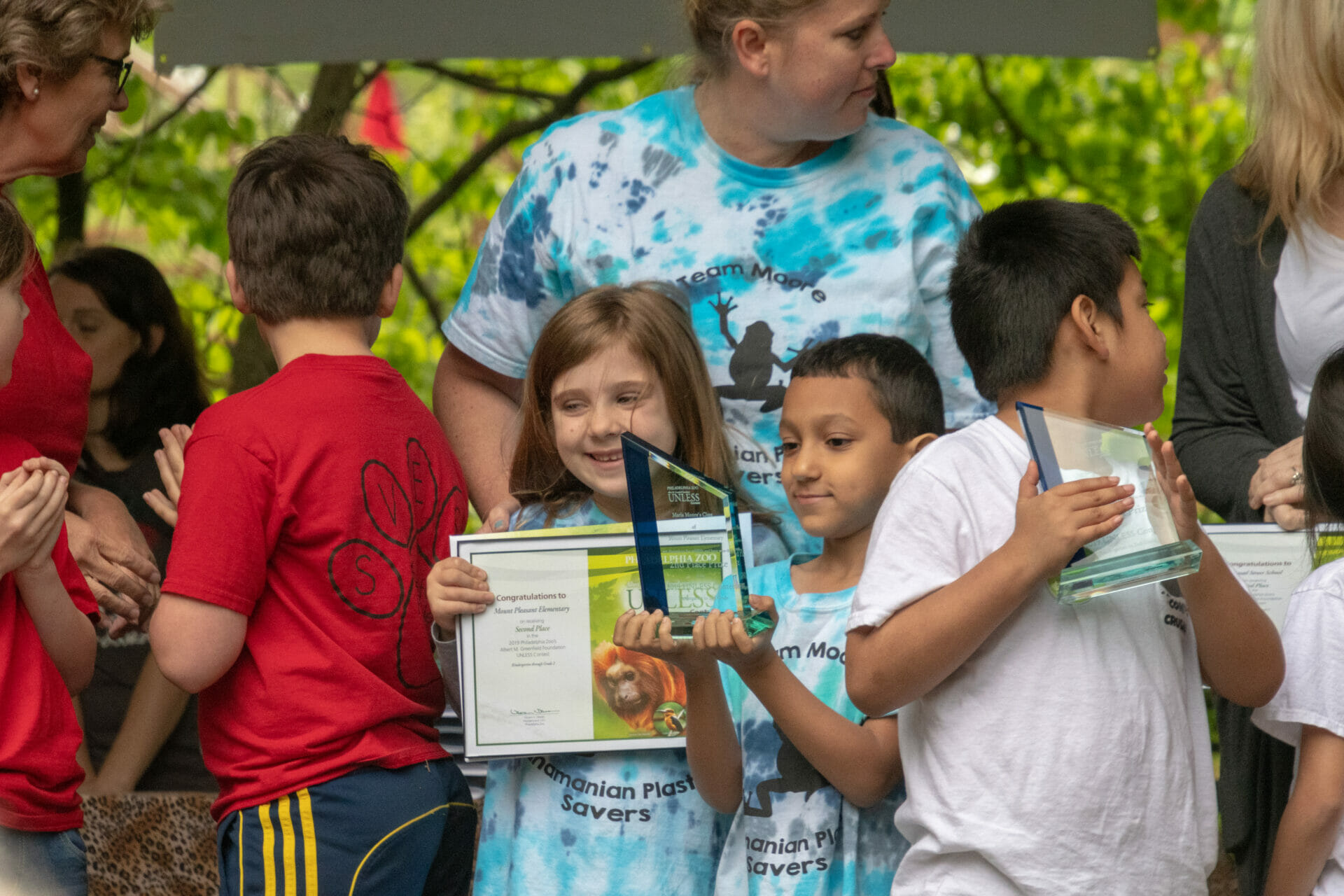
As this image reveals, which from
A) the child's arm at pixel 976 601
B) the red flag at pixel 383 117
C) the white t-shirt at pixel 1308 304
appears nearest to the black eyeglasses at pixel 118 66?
the child's arm at pixel 976 601

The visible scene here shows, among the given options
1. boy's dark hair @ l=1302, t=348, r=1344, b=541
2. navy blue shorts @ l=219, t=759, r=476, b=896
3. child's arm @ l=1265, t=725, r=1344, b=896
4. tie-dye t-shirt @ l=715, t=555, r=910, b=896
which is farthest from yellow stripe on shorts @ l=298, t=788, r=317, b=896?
boy's dark hair @ l=1302, t=348, r=1344, b=541

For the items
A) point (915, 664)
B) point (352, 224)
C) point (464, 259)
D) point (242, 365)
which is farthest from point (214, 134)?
point (915, 664)

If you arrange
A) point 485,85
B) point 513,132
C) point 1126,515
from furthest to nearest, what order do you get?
point 485,85 < point 513,132 < point 1126,515

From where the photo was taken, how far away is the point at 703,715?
2.24m

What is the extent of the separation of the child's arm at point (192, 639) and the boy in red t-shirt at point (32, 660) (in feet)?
0.50

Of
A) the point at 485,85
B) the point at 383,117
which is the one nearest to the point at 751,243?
the point at 485,85

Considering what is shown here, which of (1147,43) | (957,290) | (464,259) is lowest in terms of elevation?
(957,290)

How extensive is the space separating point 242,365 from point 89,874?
2.64m

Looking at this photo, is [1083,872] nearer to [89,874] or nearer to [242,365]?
[89,874]

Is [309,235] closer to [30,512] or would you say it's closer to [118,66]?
[118,66]

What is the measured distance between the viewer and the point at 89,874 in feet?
11.2

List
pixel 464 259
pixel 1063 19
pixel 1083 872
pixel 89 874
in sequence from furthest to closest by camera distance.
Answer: pixel 464 259, pixel 1063 19, pixel 89 874, pixel 1083 872

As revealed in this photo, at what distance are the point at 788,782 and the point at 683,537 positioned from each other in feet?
1.99

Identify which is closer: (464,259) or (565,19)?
(565,19)
